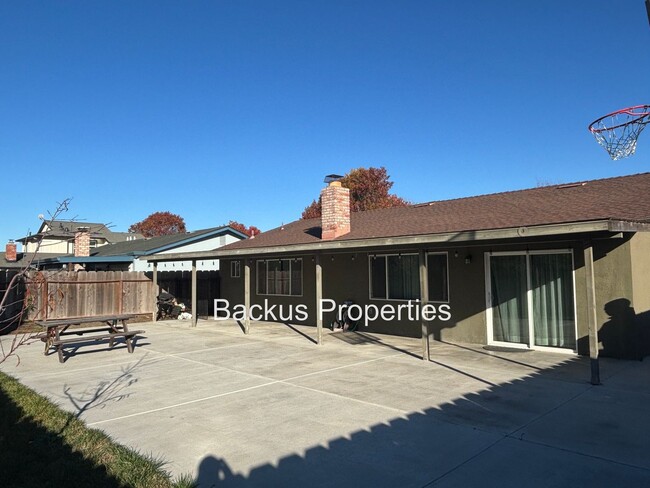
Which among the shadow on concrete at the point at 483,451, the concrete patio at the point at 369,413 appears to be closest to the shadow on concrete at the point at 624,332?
the concrete patio at the point at 369,413

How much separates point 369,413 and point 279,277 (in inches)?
421

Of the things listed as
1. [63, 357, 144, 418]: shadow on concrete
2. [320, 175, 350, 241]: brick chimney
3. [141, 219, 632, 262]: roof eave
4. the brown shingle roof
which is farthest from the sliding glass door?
[63, 357, 144, 418]: shadow on concrete

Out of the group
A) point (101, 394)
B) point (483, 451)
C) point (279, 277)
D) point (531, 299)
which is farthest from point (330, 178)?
point (483, 451)

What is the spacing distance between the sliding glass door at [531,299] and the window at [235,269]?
33.9ft

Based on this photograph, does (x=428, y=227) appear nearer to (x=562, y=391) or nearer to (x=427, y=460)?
(x=562, y=391)

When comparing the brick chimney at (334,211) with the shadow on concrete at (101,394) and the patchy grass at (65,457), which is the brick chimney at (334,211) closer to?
the shadow on concrete at (101,394)

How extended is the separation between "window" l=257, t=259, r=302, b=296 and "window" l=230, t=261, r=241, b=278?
1.46 meters

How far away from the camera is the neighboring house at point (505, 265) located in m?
8.25

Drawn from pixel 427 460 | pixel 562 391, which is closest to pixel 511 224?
pixel 562 391

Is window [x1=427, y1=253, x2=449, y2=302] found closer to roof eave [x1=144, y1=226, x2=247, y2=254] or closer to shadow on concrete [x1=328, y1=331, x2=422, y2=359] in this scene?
shadow on concrete [x1=328, y1=331, x2=422, y2=359]

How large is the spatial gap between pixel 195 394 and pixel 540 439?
175 inches

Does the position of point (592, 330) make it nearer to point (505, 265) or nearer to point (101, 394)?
point (505, 265)

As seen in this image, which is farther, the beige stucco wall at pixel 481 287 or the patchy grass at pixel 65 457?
the beige stucco wall at pixel 481 287

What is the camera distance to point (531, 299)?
377 inches
